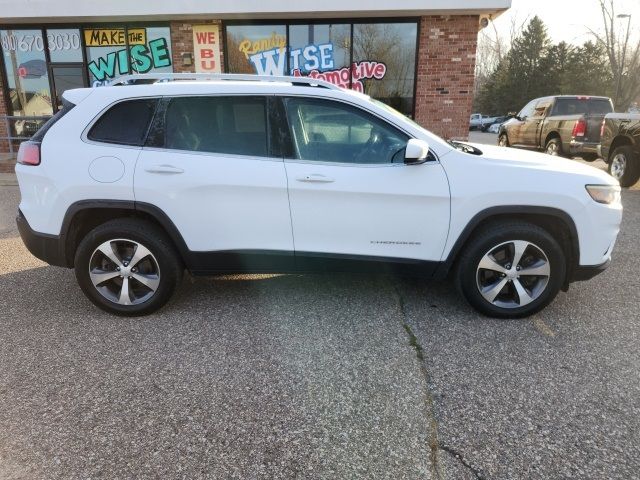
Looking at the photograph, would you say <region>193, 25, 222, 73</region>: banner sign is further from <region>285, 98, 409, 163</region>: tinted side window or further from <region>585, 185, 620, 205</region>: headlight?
<region>585, 185, 620, 205</region>: headlight

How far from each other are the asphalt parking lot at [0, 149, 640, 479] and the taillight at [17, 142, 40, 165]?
118 centimetres

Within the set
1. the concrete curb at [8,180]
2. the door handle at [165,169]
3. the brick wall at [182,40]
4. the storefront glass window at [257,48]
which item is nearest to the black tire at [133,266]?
the door handle at [165,169]

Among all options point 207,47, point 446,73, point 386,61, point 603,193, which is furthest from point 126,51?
point 603,193

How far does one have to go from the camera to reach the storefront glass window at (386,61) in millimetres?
10859

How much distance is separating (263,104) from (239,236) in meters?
0.99

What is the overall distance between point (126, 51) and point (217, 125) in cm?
950

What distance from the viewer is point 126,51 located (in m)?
11.6

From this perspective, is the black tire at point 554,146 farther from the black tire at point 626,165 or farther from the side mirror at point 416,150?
the side mirror at point 416,150

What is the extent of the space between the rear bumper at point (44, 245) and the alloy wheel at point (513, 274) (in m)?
3.13

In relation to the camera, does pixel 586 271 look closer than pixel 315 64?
Yes

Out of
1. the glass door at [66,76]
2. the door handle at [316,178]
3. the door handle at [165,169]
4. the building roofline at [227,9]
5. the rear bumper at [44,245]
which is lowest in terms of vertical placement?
the rear bumper at [44,245]

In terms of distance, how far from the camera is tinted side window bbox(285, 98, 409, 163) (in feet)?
11.6

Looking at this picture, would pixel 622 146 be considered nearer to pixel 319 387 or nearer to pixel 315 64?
pixel 315 64

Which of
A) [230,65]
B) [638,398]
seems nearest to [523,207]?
[638,398]
